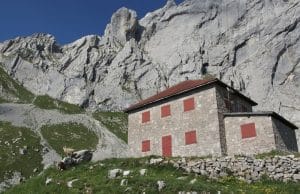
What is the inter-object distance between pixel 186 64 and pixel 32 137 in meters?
81.4

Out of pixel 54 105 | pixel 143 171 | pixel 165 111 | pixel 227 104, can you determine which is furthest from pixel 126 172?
pixel 54 105

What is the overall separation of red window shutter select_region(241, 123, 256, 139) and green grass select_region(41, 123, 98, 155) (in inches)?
1847

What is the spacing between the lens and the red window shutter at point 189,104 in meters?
40.5

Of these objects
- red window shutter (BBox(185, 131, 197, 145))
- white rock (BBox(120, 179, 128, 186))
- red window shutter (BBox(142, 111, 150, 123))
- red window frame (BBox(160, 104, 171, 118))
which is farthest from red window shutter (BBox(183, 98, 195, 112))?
white rock (BBox(120, 179, 128, 186))

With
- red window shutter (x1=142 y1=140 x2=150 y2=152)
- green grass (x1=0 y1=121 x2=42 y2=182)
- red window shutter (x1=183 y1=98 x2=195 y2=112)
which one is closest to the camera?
red window shutter (x1=183 y1=98 x2=195 y2=112)

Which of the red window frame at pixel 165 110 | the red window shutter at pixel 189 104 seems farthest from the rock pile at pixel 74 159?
the red window shutter at pixel 189 104

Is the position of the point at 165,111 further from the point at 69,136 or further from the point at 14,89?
the point at 14,89

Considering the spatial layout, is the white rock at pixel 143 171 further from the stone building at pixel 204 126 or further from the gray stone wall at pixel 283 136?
the gray stone wall at pixel 283 136

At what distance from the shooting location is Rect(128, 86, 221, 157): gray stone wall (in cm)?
3825

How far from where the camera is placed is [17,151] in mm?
68438

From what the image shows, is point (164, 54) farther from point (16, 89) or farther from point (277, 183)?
point (277, 183)

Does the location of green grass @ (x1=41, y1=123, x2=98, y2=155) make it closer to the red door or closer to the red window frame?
the red window frame

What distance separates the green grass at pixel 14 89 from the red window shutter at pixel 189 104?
324 ft

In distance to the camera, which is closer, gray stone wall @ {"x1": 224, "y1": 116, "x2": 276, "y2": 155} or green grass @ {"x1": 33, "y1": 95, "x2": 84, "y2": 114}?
gray stone wall @ {"x1": 224, "y1": 116, "x2": 276, "y2": 155}
